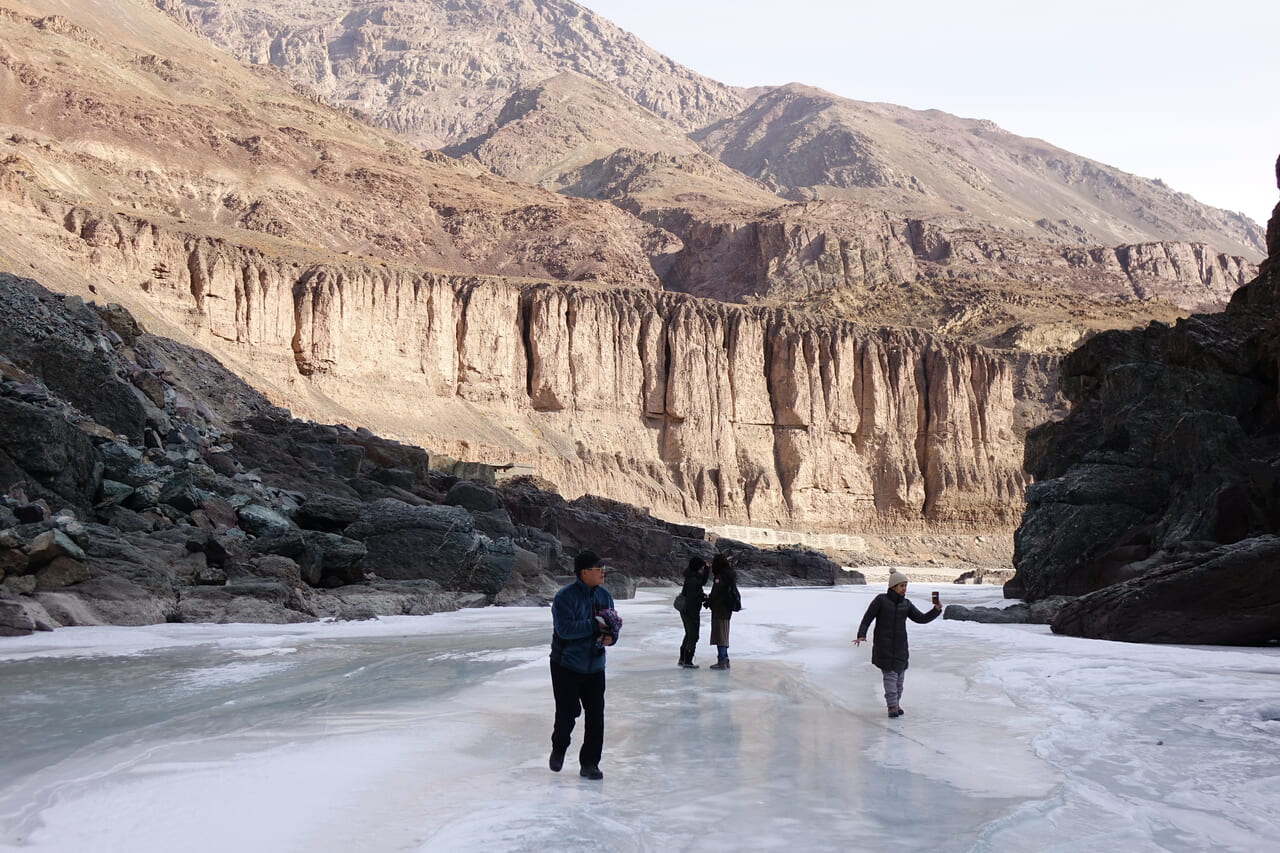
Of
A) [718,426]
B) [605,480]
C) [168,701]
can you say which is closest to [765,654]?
[168,701]

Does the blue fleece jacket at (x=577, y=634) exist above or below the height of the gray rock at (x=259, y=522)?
below

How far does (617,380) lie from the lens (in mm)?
73812

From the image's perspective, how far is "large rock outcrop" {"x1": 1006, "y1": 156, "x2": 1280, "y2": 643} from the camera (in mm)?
13680

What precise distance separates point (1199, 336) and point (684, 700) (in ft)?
63.3

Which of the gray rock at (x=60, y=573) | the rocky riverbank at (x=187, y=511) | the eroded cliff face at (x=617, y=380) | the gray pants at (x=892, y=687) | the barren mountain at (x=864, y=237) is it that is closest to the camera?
the gray pants at (x=892, y=687)

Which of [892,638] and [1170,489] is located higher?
[1170,489]

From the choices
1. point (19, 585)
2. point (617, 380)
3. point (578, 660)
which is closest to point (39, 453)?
point (19, 585)

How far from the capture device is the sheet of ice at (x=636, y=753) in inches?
208

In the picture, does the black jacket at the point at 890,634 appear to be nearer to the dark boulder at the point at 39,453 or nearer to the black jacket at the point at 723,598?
the black jacket at the point at 723,598

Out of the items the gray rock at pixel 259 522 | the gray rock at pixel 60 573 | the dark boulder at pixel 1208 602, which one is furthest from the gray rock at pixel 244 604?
the dark boulder at pixel 1208 602

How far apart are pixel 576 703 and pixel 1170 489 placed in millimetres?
17759

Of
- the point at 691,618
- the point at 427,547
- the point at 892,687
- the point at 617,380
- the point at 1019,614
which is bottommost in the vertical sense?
the point at 1019,614

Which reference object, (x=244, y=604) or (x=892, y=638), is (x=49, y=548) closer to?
(x=244, y=604)

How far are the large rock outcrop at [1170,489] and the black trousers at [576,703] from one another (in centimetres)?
1015
